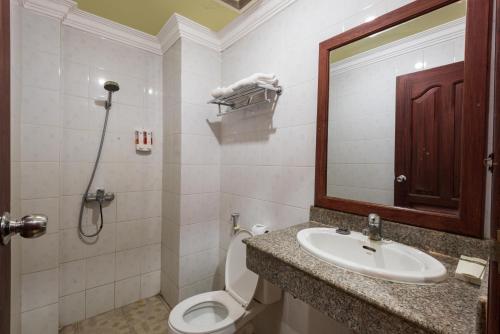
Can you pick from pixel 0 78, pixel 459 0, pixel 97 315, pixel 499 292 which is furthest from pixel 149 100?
pixel 499 292

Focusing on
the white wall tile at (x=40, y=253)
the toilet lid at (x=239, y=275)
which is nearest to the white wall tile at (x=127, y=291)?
the white wall tile at (x=40, y=253)

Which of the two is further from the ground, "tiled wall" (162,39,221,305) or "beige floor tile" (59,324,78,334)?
"tiled wall" (162,39,221,305)

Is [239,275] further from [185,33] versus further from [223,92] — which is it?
[185,33]

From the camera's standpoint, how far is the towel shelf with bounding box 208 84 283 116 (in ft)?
4.72

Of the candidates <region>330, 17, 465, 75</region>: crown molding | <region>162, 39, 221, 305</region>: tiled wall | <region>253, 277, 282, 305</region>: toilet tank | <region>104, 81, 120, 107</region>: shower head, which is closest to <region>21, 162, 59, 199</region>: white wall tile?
<region>104, 81, 120, 107</region>: shower head

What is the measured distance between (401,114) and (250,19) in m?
1.27

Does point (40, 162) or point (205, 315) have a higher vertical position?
point (40, 162)

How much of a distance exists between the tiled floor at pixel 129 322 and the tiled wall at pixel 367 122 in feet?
5.59

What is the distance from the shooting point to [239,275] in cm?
154

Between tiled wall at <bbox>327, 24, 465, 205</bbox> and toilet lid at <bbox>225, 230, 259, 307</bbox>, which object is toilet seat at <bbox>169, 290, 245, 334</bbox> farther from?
tiled wall at <bbox>327, 24, 465, 205</bbox>

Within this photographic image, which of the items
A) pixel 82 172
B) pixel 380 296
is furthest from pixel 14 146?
pixel 380 296

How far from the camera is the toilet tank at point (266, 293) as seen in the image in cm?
133

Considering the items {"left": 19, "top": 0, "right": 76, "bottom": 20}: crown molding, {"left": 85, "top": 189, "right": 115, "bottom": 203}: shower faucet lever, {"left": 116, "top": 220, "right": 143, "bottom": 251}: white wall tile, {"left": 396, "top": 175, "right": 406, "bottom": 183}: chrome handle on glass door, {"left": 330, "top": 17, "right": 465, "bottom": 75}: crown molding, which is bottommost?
{"left": 116, "top": 220, "right": 143, "bottom": 251}: white wall tile

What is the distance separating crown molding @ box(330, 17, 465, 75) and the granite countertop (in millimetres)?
840
